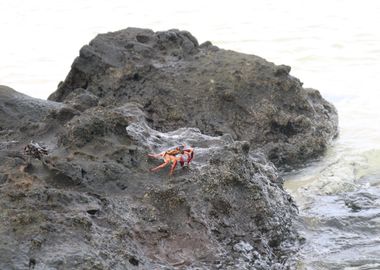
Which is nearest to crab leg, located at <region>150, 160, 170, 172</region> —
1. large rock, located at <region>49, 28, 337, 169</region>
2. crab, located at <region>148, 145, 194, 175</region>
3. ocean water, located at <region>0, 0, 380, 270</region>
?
crab, located at <region>148, 145, 194, 175</region>

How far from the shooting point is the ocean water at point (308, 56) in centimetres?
460

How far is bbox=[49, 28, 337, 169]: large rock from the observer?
20.0 feet

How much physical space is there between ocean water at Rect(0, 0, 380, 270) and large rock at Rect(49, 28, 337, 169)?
44 centimetres

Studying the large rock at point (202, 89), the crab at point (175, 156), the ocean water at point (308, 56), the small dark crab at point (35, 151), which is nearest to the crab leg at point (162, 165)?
the crab at point (175, 156)

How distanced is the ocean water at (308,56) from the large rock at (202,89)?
0.44m

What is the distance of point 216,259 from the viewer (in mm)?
3465

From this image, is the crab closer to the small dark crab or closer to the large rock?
the small dark crab

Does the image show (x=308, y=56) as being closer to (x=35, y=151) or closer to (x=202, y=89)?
(x=202, y=89)

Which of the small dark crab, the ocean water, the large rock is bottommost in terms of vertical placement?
the ocean water

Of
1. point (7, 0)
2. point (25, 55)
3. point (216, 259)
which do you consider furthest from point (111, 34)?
point (7, 0)

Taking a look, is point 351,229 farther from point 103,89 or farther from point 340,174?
point 103,89

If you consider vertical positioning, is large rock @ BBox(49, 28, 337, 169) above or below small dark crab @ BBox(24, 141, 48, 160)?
below

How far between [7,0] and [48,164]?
16.3 meters

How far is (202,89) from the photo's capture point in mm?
6199
